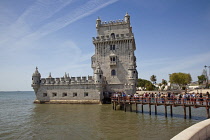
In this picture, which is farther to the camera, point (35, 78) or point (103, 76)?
point (35, 78)

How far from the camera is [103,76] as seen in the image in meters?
37.3

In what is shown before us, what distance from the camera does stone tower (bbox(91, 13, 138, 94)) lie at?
119 feet

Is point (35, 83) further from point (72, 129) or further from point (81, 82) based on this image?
point (72, 129)

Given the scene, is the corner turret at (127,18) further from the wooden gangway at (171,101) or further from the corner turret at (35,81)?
the corner turret at (35,81)

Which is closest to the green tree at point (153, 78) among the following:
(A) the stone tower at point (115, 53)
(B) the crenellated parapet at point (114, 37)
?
(A) the stone tower at point (115, 53)

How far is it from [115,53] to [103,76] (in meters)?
5.62

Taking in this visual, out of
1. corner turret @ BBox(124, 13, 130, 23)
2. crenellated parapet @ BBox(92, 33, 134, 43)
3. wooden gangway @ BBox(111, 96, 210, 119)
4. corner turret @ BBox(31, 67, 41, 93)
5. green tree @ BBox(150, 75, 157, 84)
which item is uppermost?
corner turret @ BBox(124, 13, 130, 23)

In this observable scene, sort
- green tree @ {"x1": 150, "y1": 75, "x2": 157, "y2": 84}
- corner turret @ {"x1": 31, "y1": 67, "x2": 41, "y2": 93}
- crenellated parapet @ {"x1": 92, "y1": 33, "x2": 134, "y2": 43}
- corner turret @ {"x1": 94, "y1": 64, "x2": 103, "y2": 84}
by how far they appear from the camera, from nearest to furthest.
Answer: corner turret @ {"x1": 94, "y1": 64, "x2": 103, "y2": 84}, crenellated parapet @ {"x1": 92, "y1": 33, "x2": 134, "y2": 43}, corner turret @ {"x1": 31, "y1": 67, "x2": 41, "y2": 93}, green tree @ {"x1": 150, "y1": 75, "x2": 157, "y2": 84}

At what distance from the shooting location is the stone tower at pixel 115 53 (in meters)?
36.4

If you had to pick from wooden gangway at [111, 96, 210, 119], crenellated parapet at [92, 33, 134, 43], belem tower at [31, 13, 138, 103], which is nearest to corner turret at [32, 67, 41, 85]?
belem tower at [31, 13, 138, 103]

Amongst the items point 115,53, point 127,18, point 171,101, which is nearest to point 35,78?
point 115,53

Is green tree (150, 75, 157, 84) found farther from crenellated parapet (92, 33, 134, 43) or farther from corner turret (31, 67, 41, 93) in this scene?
corner turret (31, 67, 41, 93)

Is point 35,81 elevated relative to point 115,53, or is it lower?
lower

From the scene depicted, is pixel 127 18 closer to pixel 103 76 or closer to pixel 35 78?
pixel 103 76
